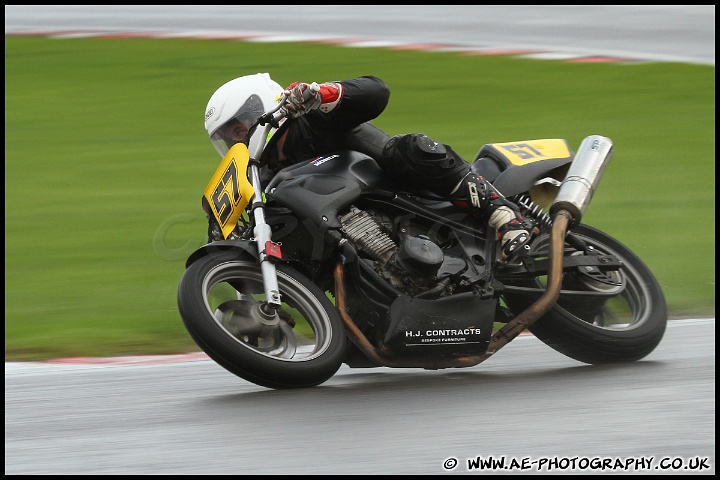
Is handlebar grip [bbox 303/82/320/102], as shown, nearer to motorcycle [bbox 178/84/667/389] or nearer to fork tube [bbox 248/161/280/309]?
motorcycle [bbox 178/84/667/389]

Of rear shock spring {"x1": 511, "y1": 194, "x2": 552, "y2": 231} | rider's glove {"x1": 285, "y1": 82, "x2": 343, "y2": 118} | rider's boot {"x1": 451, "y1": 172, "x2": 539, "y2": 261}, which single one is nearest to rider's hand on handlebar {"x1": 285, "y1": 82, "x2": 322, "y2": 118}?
rider's glove {"x1": 285, "y1": 82, "x2": 343, "y2": 118}

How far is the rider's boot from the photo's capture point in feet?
16.2

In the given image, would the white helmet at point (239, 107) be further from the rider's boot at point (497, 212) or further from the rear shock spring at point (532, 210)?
the rear shock spring at point (532, 210)

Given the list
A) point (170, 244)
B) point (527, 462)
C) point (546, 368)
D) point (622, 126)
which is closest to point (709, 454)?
point (527, 462)

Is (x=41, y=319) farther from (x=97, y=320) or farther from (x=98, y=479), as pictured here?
(x=98, y=479)

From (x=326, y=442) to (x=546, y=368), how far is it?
1.51 metres

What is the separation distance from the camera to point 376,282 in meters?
4.69

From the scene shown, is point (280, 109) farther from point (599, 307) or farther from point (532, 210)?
point (599, 307)

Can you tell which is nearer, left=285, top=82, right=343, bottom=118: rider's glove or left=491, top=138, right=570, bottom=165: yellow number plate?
left=285, top=82, right=343, bottom=118: rider's glove

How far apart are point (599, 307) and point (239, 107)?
5.87ft

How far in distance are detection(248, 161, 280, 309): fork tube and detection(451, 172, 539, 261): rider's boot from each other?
848mm

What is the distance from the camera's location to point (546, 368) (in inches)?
201

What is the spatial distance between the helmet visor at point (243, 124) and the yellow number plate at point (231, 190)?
162mm

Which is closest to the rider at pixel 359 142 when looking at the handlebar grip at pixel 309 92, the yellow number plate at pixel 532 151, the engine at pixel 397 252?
the handlebar grip at pixel 309 92
